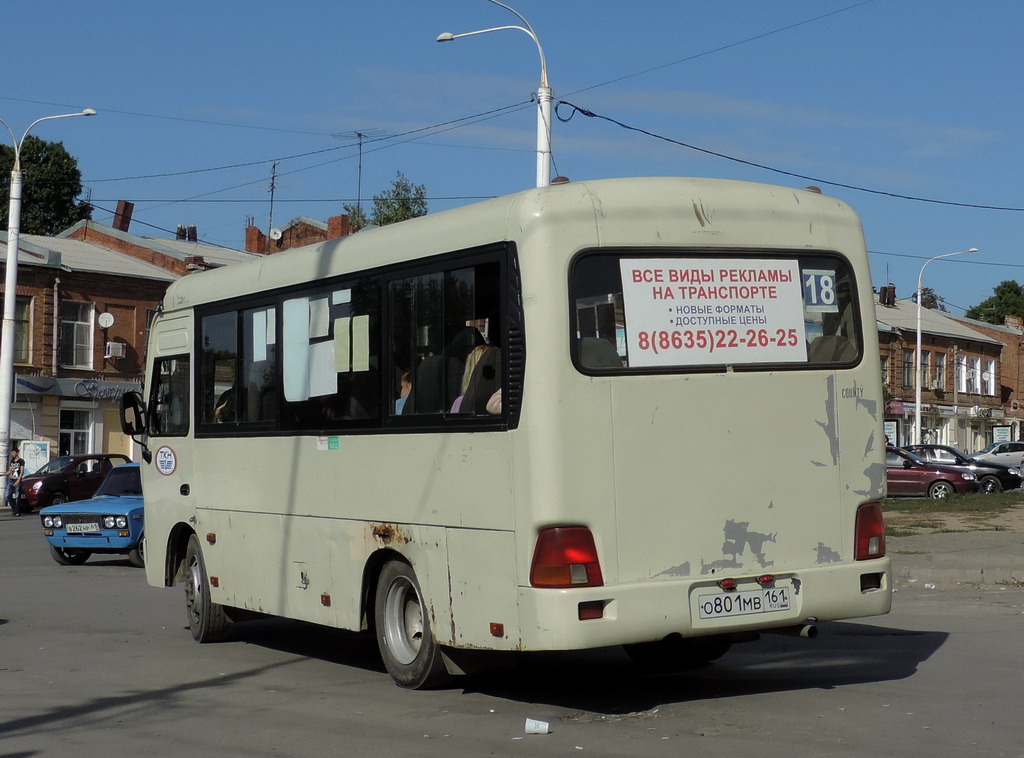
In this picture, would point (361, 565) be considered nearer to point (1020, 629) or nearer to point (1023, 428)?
point (1020, 629)

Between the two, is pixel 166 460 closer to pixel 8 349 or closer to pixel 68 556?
pixel 68 556

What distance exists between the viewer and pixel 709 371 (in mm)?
8008

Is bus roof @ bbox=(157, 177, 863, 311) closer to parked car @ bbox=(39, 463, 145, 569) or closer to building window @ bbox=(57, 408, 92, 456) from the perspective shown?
parked car @ bbox=(39, 463, 145, 569)

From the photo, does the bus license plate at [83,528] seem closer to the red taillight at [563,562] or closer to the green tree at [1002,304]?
the red taillight at [563,562]

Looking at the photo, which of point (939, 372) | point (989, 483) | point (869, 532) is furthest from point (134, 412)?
point (939, 372)

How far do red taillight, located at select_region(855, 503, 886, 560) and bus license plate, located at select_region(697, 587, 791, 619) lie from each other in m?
0.64

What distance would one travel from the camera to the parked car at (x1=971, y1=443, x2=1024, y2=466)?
170 ft

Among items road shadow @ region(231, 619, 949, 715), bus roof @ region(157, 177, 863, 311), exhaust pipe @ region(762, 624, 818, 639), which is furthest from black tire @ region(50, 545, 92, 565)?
exhaust pipe @ region(762, 624, 818, 639)

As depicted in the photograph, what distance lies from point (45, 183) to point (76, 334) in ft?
73.7

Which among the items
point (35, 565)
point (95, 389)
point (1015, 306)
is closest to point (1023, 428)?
point (1015, 306)

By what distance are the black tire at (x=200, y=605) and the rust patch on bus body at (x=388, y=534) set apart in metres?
3.16

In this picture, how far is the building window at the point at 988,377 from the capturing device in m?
84.2

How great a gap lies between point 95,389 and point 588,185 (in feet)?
149

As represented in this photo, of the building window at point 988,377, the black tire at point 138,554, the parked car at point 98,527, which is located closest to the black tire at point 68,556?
the parked car at point 98,527
